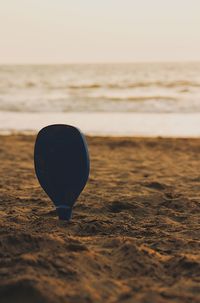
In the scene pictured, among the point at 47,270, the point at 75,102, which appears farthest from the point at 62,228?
the point at 75,102

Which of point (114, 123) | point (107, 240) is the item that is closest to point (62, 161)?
point (107, 240)

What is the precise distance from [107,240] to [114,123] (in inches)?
416

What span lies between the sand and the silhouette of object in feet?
0.87

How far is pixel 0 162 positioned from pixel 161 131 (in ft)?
18.2

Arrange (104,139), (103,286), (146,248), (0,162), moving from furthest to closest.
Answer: (104,139)
(0,162)
(146,248)
(103,286)

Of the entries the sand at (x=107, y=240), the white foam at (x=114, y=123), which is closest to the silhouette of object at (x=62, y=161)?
the sand at (x=107, y=240)

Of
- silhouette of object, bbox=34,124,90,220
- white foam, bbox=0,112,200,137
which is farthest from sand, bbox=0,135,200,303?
white foam, bbox=0,112,200,137

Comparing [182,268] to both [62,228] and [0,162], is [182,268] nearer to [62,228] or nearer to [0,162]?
[62,228]

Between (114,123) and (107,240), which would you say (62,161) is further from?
(114,123)

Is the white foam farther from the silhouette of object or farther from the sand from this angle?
the silhouette of object

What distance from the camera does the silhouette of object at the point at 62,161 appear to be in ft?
11.9

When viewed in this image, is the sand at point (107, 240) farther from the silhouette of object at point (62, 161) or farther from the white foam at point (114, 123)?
the white foam at point (114, 123)

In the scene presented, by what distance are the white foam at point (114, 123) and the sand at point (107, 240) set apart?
5.13m

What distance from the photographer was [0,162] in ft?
23.8
